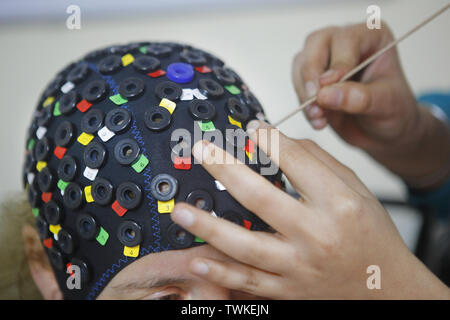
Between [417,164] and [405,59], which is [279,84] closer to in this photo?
[405,59]

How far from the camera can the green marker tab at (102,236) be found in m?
0.58

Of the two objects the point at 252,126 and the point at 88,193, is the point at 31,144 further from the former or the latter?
the point at 252,126

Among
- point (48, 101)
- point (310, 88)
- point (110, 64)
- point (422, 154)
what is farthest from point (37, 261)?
point (422, 154)

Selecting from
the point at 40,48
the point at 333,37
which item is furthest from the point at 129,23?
the point at 333,37

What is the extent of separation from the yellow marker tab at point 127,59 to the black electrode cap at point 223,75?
A: 152 millimetres

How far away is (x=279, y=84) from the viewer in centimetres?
151

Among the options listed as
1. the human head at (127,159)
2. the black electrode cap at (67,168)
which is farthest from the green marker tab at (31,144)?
the black electrode cap at (67,168)

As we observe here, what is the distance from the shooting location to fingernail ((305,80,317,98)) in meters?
0.73

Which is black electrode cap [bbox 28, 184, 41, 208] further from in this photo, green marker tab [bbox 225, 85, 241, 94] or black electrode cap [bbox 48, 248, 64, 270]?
green marker tab [bbox 225, 85, 241, 94]

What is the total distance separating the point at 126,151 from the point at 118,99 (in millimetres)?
99

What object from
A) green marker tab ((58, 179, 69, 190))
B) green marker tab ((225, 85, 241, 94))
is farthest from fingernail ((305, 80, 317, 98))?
green marker tab ((58, 179, 69, 190))

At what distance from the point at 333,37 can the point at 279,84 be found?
27.7 inches

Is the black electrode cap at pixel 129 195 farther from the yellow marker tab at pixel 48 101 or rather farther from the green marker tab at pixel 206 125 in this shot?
the yellow marker tab at pixel 48 101

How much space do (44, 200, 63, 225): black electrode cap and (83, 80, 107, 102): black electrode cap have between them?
0.62 ft
